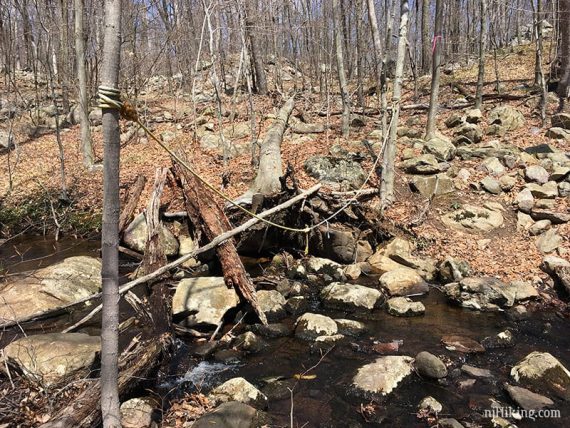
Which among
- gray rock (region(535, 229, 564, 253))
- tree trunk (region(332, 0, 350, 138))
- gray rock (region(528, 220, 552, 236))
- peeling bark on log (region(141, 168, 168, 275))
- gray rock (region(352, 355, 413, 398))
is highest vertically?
tree trunk (region(332, 0, 350, 138))

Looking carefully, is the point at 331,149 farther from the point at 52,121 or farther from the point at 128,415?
the point at 52,121

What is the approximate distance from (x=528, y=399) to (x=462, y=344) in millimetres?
1323

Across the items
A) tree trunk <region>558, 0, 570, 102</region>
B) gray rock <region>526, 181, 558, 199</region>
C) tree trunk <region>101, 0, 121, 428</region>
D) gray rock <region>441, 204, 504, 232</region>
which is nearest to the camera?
tree trunk <region>101, 0, 121, 428</region>

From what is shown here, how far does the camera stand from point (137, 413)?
12.7 ft

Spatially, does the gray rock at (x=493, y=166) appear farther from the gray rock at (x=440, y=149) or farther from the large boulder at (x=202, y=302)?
the large boulder at (x=202, y=302)

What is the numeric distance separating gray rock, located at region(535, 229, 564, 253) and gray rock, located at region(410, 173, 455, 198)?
225cm

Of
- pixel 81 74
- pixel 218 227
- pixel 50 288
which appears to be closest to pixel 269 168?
pixel 218 227

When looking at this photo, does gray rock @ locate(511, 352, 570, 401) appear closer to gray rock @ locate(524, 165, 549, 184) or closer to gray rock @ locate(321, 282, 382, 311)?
gray rock @ locate(321, 282, 382, 311)

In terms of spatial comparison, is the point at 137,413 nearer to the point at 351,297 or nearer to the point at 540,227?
the point at 351,297

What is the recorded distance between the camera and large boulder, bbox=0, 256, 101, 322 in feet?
20.5

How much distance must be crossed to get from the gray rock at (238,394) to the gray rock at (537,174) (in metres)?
Answer: 8.56

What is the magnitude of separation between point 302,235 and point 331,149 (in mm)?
4341

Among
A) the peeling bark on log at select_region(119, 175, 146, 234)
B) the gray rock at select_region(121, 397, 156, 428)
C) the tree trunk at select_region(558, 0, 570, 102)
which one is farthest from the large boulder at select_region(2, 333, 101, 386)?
the tree trunk at select_region(558, 0, 570, 102)

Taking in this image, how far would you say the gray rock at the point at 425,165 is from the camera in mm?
10430
